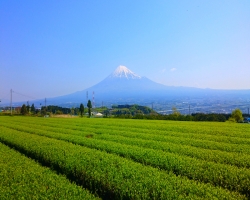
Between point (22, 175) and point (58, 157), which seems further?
point (58, 157)

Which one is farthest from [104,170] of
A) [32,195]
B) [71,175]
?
[32,195]

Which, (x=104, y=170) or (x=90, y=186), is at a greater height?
(x=104, y=170)

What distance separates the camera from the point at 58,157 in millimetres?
9883

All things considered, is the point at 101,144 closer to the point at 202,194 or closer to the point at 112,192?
the point at 112,192

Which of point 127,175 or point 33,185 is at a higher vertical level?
point 127,175

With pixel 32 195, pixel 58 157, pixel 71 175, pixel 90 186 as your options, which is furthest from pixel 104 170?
pixel 58 157

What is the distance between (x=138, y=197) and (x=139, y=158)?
4.19m

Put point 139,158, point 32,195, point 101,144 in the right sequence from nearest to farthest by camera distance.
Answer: point 32,195, point 139,158, point 101,144

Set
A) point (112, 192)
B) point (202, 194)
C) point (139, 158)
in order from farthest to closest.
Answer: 1. point (139, 158)
2. point (112, 192)
3. point (202, 194)

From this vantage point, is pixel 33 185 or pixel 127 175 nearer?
pixel 33 185

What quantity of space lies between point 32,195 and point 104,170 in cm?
251

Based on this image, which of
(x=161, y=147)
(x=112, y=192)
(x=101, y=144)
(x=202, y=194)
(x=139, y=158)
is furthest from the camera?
(x=101, y=144)

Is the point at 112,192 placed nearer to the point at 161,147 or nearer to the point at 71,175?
the point at 71,175

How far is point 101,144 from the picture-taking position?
1295 centimetres
